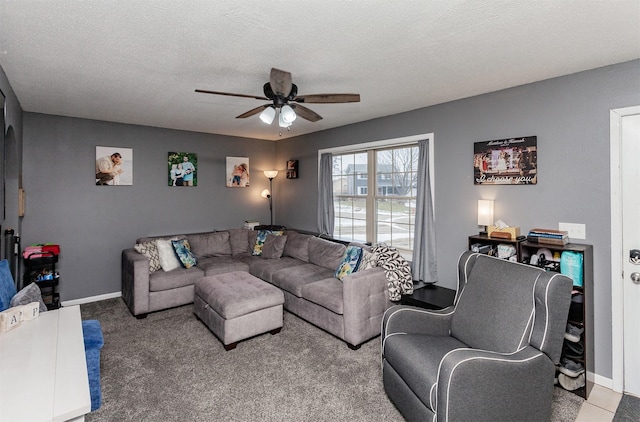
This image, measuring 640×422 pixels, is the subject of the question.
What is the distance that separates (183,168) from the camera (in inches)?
207

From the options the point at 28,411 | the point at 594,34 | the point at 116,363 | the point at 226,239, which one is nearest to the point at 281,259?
the point at 226,239

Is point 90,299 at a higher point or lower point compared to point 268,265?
lower

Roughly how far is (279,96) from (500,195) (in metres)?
2.37

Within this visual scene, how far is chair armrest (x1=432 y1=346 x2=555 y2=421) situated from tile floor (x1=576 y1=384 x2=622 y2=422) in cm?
71

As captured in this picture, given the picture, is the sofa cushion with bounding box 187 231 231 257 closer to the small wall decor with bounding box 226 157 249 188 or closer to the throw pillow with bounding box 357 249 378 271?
the small wall decor with bounding box 226 157 249 188

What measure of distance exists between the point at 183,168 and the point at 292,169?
188 cm

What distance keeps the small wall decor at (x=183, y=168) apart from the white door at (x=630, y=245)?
5334 mm

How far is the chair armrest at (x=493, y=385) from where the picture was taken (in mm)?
1701

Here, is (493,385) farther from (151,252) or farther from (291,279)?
(151,252)

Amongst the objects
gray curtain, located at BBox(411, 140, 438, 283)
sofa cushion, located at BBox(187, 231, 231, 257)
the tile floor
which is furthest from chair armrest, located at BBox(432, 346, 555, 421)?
sofa cushion, located at BBox(187, 231, 231, 257)

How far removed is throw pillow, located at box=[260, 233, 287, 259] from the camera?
5008 mm

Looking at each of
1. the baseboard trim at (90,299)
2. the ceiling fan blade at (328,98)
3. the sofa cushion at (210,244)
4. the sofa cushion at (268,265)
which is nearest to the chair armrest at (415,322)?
the ceiling fan blade at (328,98)

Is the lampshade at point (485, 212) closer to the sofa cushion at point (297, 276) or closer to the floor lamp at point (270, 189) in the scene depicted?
the sofa cushion at point (297, 276)

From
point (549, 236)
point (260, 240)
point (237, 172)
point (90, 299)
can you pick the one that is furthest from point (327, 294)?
point (90, 299)
